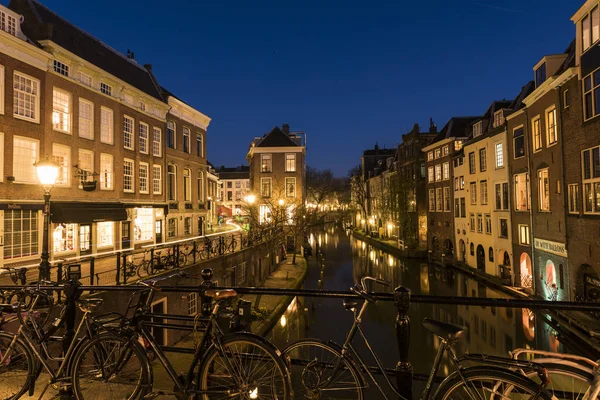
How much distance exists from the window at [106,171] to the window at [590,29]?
27.0 metres

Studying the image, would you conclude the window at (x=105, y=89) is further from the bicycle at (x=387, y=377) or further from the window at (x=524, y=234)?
the window at (x=524, y=234)

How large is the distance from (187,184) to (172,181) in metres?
2.32

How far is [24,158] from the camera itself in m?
17.9

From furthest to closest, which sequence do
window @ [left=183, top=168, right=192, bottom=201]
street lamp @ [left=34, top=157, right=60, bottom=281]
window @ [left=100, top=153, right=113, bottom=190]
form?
window @ [left=183, top=168, right=192, bottom=201] → window @ [left=100, top=153, right=113, bottom=190] → street lamp @ [left=34, top=157, right=60, bottom=281]

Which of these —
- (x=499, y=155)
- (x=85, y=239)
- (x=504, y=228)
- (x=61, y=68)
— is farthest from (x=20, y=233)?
(x=499, y=155)

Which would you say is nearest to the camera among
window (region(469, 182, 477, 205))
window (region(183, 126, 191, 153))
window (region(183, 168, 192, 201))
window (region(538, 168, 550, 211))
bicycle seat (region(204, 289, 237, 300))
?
bicycle seat (region(204, 289, 237, 300))

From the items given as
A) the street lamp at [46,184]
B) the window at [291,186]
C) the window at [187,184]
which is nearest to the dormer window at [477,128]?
the window at [291,186]

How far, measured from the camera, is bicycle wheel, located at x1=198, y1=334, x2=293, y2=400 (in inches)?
125

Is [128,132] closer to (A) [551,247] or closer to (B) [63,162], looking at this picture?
(B) [63,162]

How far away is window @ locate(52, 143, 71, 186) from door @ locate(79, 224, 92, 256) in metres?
2.87

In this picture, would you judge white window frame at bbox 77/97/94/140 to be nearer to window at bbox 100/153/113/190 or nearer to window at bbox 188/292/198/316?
window at bbox 100/153/113/190

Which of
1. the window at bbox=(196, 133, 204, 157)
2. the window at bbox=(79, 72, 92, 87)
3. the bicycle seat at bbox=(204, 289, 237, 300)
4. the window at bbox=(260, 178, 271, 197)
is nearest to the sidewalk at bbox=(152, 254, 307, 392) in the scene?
the bicycle seat at bbox=(204, 289, 237, 300)

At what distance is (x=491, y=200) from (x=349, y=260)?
63.2 feet

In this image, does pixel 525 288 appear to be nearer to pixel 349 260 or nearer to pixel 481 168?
pixel 481 168
